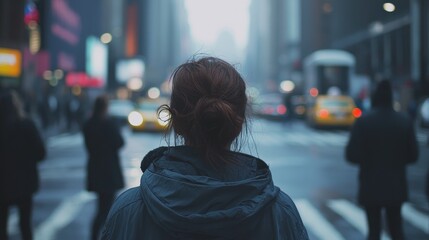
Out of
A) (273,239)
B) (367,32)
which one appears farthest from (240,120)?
(367,32)

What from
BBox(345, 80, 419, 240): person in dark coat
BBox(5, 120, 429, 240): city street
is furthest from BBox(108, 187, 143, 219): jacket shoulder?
BBox(345, 80, 419, 240): person in dark coat

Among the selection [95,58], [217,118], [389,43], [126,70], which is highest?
[126,70]

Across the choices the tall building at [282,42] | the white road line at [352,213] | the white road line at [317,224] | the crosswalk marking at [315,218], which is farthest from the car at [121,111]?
the tall building at [282,42]

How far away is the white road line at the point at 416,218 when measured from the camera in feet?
27.9

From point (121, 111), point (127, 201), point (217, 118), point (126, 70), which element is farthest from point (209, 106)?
point (126, 70)

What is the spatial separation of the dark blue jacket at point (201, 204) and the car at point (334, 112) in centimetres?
3210

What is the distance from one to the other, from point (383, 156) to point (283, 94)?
179 feet

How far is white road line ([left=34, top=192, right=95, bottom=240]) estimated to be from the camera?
809 centimetres

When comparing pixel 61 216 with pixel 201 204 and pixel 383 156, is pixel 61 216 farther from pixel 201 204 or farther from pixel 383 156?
pixel 201 204

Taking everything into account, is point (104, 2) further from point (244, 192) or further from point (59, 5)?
point (244, 192)

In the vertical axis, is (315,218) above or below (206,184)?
below

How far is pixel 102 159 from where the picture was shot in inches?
273

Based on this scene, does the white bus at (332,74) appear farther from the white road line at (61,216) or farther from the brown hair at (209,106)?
the brown hair at (209,106)

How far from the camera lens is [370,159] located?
577 cm
